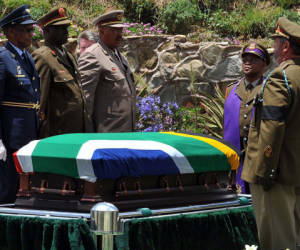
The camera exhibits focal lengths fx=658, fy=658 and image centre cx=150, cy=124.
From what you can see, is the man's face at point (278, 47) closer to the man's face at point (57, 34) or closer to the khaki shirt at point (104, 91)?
the khaki shirt at point (104, 91)

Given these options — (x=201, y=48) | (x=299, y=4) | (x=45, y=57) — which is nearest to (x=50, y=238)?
(x=45, y=57)

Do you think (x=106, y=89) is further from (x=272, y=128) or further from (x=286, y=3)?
(x=286, y=3)

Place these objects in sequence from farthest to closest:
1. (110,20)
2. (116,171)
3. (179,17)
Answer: (179,17) → (110,20) → (116,171)

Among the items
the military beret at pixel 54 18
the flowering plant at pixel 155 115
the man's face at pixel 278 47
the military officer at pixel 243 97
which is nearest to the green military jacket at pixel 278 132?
the man's face at pixel 278 47

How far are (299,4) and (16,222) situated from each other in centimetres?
898

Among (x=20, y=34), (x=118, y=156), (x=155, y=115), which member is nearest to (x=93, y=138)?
(x=118, y=156)

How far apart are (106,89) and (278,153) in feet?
7.48

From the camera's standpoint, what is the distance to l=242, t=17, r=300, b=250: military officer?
4285mm

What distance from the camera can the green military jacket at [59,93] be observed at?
18.9ft

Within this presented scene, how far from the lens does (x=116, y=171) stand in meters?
4.01

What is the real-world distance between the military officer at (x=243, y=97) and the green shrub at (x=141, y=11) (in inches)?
225

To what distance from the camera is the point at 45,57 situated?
577 centimetres

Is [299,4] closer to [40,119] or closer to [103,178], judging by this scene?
[40,119]

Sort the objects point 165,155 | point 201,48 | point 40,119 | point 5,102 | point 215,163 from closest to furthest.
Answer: point 165,155 → point 215,163 → point 5,102 → point 40,119 → point 201,48
